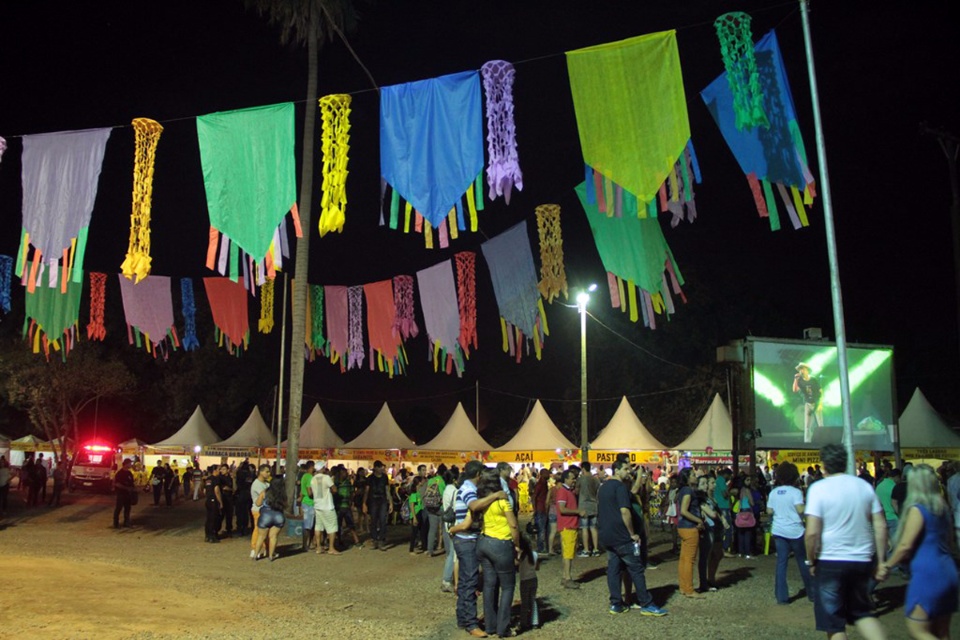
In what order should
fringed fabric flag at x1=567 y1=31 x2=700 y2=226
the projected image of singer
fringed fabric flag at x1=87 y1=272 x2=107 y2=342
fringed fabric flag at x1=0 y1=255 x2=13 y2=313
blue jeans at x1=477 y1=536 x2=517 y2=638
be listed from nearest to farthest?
blue jeans at x1=477 y1=536 x2=517 y2=638, fringed fabric flag at x1=567 y1=31 x2=700 y2=226, the projected image of singer, fringed fabric flag at x1=87 y1=272 x2=107 y2=342, fringed fabric flag at x1=0 y1=255 x2=13 y2=313

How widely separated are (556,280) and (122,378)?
28157 millimetres

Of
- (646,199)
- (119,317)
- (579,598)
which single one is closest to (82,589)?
(579,598)

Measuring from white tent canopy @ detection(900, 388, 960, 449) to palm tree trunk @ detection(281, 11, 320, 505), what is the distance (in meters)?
20.0

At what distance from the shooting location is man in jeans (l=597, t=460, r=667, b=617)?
9023 mm

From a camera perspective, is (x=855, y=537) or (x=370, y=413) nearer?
(x=855, y=537)

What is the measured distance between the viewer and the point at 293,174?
13.0 metres

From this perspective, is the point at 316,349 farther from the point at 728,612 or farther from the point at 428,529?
the point at 728,612

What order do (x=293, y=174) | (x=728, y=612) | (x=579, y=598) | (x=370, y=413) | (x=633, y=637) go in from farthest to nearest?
(x=370, y=413)
(x=293, y=174)
(x=579, y=598)
(x=728, y=612)
(x=633, y=637)

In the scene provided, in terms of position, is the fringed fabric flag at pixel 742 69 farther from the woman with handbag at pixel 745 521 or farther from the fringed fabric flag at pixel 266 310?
the fringed fabric flag at pixel 266 310

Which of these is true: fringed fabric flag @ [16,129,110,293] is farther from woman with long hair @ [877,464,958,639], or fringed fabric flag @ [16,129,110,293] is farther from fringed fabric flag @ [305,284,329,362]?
woman with long hair @ [877,464,958,639]

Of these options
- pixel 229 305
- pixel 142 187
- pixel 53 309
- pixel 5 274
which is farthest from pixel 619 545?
pixel 5 274

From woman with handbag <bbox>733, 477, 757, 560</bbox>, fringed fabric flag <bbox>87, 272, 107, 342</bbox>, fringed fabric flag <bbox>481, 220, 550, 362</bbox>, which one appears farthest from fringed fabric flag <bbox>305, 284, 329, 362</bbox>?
woman with handbag <bbox>733, 477, 757, 560</bbox>

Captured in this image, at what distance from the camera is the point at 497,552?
774 centimetres

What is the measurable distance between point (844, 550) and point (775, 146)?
6.72m
